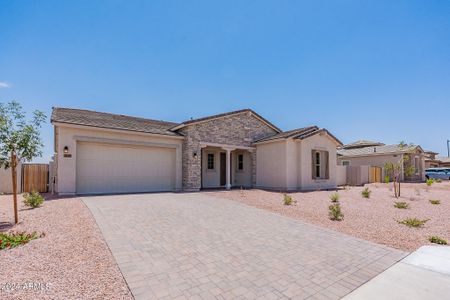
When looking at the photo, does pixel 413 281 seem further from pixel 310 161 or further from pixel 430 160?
pixel 430 160

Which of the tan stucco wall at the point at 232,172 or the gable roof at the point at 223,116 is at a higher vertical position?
the gable roof at the point at 223,116

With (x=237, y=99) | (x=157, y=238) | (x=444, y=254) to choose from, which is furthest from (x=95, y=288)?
(x=237, y=99)

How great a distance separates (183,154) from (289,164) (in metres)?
7.24

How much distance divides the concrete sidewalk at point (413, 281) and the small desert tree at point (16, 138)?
846 cm

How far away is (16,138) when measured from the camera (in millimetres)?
6398

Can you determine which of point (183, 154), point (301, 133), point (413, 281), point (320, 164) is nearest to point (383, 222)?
point (413, 281)

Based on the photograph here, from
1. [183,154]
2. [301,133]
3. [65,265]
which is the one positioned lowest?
[65,265]

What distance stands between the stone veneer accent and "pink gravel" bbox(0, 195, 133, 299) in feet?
28.1

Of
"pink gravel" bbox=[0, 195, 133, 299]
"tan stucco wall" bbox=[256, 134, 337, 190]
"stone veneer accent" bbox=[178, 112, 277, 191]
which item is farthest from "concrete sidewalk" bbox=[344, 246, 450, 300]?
"stone veneer accent" bbox=[178, 112, 277, 191]

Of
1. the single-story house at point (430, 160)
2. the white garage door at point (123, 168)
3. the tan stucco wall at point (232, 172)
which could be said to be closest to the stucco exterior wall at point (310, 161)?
the tan stucco wall at point (232, 172)

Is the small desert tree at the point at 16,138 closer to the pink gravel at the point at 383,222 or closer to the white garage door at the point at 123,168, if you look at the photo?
the white garage door at the point at 123,168

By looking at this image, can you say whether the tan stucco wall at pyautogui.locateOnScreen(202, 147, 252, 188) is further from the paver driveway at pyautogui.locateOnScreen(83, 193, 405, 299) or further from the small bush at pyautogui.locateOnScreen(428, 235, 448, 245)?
the small bush at pyautogui.locateOnScreen(428, 235, 448, 245)

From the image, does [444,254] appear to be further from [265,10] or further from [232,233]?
[265,10]

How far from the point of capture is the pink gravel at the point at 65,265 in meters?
3.01
